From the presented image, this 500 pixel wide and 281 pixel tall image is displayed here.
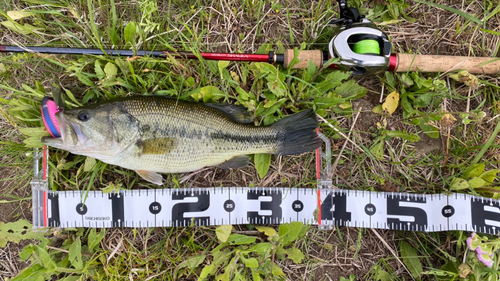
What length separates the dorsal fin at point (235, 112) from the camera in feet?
10.7

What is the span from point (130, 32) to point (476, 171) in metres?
4.02

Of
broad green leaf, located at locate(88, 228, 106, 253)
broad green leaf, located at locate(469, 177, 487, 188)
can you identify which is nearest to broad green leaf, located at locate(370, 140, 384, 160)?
broad green leaf, located at locate(469, 177, 487, 188)

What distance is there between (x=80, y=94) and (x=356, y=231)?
3.50 metres

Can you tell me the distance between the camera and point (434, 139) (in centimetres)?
355

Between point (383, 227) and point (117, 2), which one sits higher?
point (117, 2)

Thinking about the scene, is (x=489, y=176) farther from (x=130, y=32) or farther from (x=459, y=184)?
(x=130, y=32)

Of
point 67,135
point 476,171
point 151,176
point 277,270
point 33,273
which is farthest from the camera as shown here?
point 476,171

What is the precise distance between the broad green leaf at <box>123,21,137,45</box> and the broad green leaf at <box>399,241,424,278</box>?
3.74 metres

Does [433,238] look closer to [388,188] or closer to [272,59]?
[388,188]

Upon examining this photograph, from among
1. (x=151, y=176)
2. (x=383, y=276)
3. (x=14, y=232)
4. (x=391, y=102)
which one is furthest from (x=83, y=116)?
(x=383, y=276)

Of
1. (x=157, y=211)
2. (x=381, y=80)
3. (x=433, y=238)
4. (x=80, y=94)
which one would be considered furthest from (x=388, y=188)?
(x=80, y=94)

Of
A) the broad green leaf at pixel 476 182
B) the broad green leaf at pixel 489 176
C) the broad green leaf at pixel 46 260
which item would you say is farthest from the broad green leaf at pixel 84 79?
the broad green leaf at pixel 489 176

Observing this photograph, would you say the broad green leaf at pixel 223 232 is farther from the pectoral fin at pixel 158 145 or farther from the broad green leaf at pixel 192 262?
the pectoral fin at pixel 158 145

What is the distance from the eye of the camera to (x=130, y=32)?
3215 mm
